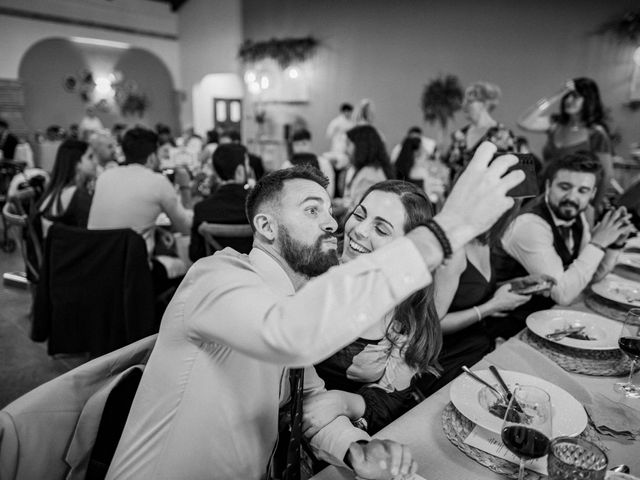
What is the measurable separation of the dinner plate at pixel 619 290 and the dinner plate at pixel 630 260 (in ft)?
1.29

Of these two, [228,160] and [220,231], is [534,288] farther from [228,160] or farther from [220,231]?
[228,160]

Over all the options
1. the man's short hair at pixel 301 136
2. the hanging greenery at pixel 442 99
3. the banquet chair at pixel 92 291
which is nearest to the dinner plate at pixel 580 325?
the banquet chair at pixel 92 291

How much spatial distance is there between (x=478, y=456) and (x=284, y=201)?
66 centimetres

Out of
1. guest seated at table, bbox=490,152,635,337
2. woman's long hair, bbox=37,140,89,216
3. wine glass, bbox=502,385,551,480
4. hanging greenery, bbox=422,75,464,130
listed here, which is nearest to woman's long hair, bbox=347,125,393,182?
guest seated at table, bbox=490,152,635,337

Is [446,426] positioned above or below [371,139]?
below

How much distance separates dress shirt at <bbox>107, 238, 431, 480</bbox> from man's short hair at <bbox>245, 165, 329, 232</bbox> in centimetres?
13

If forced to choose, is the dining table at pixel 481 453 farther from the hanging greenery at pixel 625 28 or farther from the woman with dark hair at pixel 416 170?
the hanging greenery at pixel 625 28

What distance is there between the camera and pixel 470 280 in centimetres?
174

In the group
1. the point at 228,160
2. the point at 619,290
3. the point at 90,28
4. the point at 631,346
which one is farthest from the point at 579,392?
the point at 90,28

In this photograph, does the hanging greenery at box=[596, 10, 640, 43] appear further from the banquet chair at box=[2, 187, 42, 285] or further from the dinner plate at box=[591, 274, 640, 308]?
the banquet chair at box=[2, 187, 42, 285]

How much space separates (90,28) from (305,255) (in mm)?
11488

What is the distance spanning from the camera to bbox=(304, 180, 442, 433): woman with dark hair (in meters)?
1.32

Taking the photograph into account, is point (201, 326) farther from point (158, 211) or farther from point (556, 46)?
point (556, 46)

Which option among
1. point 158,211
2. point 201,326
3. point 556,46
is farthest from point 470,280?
point 556,46
